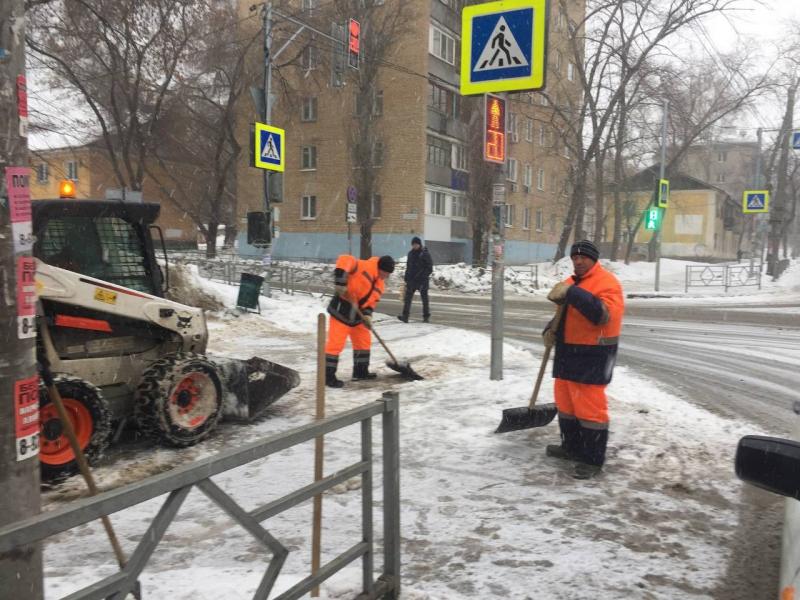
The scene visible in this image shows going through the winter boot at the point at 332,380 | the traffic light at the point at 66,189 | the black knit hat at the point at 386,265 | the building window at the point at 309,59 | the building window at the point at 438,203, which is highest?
the building window at the point at 309,59

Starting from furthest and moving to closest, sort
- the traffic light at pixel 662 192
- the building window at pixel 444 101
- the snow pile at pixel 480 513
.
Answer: the building window at pixel 444 101, the traffic light at pixel 662 192, the snow pile at pixel 480 513

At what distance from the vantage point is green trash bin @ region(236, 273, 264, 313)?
43.0 ft

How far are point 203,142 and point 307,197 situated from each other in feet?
29.5

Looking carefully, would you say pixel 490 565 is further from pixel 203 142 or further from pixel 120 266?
pixel 203 142

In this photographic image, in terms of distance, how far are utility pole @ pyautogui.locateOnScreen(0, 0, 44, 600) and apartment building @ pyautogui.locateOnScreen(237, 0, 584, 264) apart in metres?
28.6

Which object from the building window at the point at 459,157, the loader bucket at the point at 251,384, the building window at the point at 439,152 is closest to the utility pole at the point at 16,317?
the loader bucket at the point at 251,384

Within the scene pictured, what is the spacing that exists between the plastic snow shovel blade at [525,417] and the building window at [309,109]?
32.5 metres

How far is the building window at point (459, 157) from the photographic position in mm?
36250

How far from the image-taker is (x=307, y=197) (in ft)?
119

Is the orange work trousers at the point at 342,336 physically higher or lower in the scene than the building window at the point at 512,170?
lower

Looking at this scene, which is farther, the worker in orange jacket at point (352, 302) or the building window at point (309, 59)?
the building window at point (309, 59)

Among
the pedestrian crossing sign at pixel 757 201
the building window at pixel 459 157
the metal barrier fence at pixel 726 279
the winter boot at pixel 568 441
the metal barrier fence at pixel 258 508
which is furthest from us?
the building window at pixel 459 157

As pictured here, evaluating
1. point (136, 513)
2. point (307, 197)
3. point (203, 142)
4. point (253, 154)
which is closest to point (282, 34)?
point (307, 197)

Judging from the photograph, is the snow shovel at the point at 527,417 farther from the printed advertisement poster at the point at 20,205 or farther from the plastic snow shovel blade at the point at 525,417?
the printed advertisement poster at the point at 20,205
